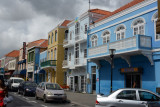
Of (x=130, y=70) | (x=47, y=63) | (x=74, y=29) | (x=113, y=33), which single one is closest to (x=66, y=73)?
(x=47, y=63)

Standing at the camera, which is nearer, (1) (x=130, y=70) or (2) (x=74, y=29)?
(1) (x=130, y=70)

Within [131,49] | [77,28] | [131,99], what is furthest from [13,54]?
[131,99]

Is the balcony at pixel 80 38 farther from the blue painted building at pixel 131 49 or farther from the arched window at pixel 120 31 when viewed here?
the arched window at pixel 120 31

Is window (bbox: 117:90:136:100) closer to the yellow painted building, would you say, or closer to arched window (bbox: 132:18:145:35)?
arched window (bbox: 132:18:145:35)

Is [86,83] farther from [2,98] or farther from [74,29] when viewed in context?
[2,98]

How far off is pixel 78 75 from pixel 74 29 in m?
A: 6.50

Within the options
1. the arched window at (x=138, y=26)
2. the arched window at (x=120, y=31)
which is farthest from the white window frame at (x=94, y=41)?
the arched window at (x=138, y=26)

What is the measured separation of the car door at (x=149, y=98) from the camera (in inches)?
335

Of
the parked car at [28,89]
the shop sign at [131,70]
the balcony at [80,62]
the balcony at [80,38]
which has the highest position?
the balcony at [80,38]

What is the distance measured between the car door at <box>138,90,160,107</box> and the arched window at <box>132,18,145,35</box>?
9212 millimetres

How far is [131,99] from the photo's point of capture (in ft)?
28.6

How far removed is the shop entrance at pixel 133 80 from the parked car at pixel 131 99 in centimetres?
792

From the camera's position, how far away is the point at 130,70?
17328 mm

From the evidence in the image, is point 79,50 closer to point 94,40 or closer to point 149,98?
point 94,40
